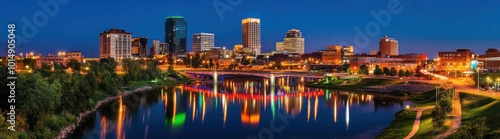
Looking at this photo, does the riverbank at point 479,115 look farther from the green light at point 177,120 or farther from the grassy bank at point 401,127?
the green light at point 177,120

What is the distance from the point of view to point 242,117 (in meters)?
44.2

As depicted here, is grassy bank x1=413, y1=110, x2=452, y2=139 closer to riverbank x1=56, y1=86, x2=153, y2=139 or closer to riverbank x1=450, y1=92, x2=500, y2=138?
riverbank x1=450, y1=92, x2=500, y2=138

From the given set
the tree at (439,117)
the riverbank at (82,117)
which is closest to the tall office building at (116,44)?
the riverbank at (82,117)

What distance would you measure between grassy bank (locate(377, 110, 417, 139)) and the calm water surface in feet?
3.71

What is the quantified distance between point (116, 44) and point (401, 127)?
162 m

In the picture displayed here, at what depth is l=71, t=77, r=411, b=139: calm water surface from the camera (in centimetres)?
3512

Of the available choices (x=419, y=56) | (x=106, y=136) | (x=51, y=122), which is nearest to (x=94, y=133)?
(x=106, y=136)

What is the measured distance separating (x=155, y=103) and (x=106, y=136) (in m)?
22.9

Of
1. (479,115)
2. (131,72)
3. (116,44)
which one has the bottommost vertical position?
(479,115)

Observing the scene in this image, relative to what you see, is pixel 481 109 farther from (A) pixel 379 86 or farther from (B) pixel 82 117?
(A) pixel 379 86

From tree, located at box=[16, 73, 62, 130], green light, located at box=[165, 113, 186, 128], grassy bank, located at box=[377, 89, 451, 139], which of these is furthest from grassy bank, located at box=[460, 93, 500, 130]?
tree, located at box=[16, 73, 62, 130]

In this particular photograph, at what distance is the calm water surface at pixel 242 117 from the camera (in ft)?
115

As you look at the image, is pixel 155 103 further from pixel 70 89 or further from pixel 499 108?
pixel 499 108

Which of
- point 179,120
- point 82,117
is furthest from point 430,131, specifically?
point 82,117
